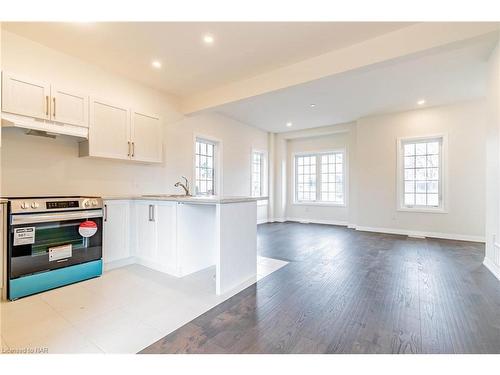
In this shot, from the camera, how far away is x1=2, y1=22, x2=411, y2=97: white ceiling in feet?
8.21

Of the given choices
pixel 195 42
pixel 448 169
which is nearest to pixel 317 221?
pixel 448 169

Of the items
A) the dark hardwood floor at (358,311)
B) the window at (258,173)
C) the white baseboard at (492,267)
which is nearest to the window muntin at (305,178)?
the window at (258,173)

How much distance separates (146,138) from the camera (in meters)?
3.68

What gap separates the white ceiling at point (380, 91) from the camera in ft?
10.3

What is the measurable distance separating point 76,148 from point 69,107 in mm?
568

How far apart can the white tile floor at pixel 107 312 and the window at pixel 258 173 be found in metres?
4.28

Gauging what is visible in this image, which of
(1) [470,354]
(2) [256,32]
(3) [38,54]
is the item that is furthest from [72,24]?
(1) [470,354]

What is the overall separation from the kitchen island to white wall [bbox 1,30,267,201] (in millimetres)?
613

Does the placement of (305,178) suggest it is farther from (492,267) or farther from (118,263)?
(118,263)

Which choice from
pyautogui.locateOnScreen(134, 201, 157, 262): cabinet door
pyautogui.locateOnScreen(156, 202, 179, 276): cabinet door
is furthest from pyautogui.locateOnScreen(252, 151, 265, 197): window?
pyautogui.locateOnScreen(156, 202, 179, 276): cabinet door

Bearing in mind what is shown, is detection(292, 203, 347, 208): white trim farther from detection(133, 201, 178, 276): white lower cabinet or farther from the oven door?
the oven door

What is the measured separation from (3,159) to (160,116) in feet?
6.61

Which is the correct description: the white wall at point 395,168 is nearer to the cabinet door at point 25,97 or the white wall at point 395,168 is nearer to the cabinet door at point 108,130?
the cabinet door at point 108,130

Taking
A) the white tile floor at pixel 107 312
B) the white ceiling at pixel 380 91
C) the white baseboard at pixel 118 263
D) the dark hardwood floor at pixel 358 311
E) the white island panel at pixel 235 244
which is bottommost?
the white tile floor at pixel 107 312
